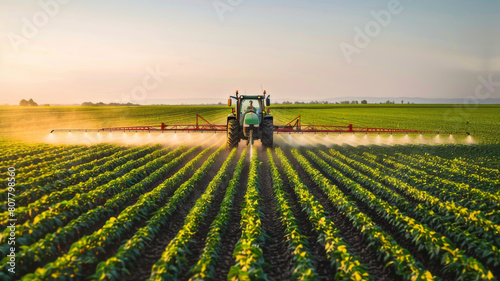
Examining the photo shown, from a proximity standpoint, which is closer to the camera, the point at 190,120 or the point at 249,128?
the point at 249,128

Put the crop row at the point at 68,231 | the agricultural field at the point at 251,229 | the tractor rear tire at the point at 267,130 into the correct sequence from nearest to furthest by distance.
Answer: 1. the agricultural field at the point at 251,229
2. the crop row at the point at 68,231
3. the tractor rear tire at the point at 267,130

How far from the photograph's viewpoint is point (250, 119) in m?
16.5

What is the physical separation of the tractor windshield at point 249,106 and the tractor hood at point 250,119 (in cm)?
60

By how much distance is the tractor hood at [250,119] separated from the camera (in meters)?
16.5

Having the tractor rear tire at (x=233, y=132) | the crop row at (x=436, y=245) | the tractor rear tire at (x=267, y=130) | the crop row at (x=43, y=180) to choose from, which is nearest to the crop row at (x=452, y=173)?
the crop row at (x=436, y=245)

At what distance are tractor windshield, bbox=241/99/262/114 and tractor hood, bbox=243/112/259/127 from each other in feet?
1.97

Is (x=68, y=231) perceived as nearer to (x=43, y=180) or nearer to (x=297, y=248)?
(x=297, y=248)

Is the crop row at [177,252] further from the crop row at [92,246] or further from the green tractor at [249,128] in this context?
the green tractor at [249,128]

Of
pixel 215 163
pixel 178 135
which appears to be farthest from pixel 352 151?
pixel 178 135

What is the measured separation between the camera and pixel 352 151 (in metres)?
18.9

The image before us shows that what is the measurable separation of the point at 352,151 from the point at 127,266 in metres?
15.9

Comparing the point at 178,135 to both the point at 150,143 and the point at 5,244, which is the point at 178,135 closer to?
the point at 150,143

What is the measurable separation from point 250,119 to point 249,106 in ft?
4.58

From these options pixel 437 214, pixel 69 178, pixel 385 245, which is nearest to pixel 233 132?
pixel 69 178
